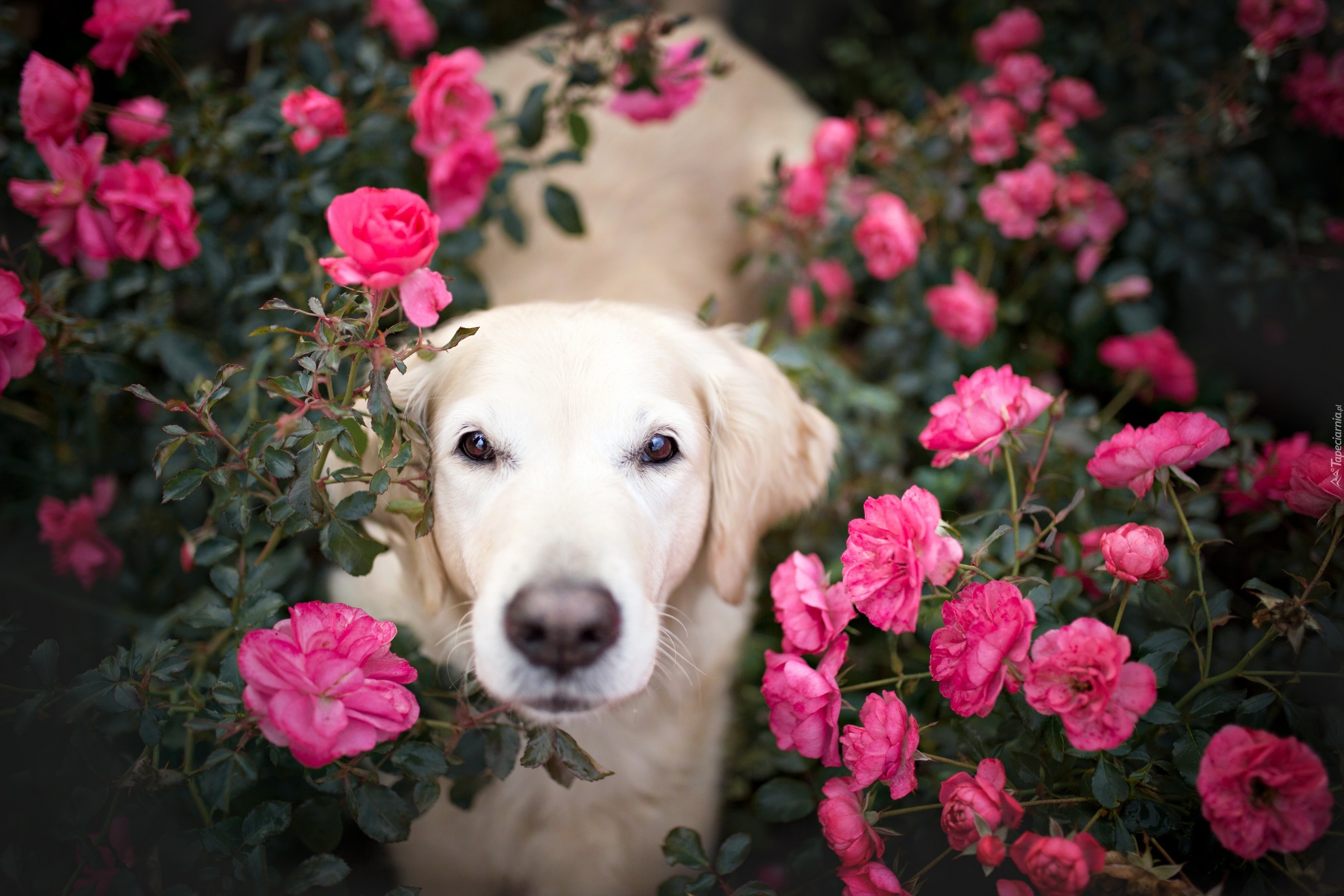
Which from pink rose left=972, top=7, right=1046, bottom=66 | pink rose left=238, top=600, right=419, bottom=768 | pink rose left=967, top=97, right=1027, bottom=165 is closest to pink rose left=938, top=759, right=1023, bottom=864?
pink rose left=238, top=600, right=419, bottom=768

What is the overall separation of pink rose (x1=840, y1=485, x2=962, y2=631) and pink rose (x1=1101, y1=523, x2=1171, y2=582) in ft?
0.78

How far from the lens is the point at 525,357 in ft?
4.85

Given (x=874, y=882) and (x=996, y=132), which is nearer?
(x=874, y=882)

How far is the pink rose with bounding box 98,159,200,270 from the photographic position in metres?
1.62

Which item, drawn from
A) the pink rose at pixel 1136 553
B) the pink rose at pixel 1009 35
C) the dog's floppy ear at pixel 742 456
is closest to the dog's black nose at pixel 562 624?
the dog's floppy ear at pixel 742 456

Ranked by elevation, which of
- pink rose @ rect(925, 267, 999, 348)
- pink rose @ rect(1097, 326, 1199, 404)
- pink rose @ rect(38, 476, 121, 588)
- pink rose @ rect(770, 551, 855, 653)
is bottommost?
pink rose @ rect(38, 476, 121, 588)

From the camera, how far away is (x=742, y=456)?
1.73 metres

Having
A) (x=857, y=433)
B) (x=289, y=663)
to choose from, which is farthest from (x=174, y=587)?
(x=857, y=433)

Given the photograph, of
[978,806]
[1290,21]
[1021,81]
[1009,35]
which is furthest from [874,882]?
[1009,35]

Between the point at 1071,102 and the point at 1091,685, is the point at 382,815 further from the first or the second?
the point at 1071,102

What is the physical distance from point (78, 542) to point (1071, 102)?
3161 millimetres

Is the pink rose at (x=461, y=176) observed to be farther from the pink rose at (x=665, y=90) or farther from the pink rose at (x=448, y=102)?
the pink rose at (x=665, y=90)

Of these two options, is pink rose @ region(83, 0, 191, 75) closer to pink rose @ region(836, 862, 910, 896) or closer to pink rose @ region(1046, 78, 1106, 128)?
pink rose @ region(836, 862, 910, 896)

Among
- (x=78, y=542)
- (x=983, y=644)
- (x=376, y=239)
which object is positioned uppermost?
(x=376, y=239)
